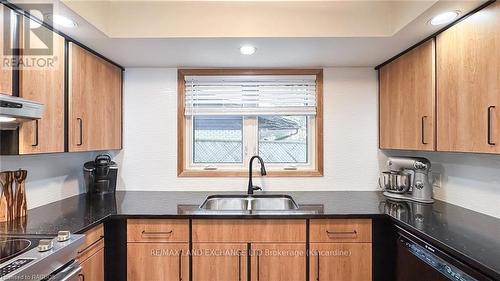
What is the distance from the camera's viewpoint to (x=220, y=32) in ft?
5.84

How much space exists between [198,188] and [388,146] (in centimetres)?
168

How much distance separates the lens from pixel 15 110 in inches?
46.5

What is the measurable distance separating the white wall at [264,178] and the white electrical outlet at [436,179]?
467 mm

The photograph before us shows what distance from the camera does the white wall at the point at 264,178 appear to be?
2.53m

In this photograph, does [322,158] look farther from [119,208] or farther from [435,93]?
[119,208]

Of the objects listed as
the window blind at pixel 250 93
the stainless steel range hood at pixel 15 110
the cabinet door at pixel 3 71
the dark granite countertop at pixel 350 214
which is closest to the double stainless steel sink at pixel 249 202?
the dark granite countertop at pixel 350 214

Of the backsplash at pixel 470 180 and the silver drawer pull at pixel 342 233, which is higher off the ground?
the backsplash at pixel 470 180

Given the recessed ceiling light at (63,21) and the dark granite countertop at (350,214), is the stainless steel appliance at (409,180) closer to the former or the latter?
the dark granite countertop at (350,214)

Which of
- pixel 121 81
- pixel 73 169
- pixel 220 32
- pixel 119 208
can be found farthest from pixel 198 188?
pixel 220 32

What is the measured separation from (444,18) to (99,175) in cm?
263

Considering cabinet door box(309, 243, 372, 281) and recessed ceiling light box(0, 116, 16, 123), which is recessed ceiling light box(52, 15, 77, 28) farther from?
cabinet door box(309, 243, 372, 281)

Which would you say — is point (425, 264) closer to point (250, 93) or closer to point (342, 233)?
point (342, 233)

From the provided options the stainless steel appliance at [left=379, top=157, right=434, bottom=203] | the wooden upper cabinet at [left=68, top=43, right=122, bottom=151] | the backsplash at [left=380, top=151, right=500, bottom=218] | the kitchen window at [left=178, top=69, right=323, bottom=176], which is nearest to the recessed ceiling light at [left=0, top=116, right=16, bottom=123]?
the wooden upper cabinet at [left=68, top=43, right=122, bottom=151]

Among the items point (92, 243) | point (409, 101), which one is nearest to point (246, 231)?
point (92, 243)
